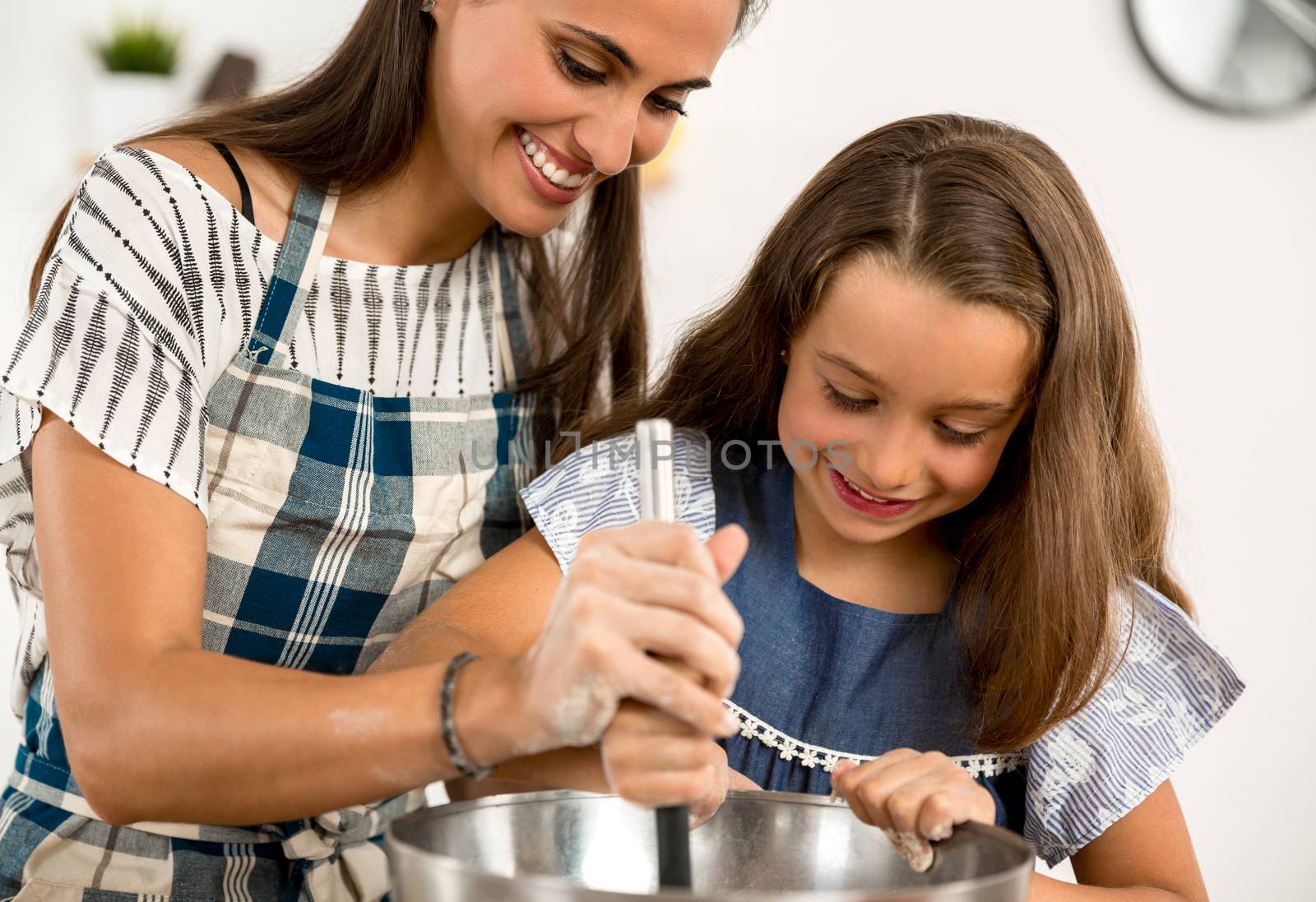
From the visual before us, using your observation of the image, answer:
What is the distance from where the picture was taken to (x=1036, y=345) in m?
0.96

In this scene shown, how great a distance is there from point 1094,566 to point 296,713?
2.07 ft

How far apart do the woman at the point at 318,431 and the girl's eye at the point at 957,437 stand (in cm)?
32

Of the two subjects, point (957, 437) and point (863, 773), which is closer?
point (863, 773)

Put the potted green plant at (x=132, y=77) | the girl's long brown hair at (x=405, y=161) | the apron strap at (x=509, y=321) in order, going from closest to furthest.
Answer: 1. the girl's long brown hair at (x=405, y=161)
2. the apron strap at (x=509, y=321)
3. the potted green plant at (x=132, y=77)

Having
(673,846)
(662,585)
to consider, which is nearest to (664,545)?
(662,585)

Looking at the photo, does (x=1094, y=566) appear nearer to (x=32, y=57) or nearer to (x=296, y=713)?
(x=296, y=713)

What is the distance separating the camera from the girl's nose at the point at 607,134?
3.17 feet

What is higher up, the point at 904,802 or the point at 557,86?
the point at 557,86

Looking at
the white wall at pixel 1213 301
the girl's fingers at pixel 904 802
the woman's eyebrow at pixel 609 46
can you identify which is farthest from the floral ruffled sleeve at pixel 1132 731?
the white wall at pixel 1213 301

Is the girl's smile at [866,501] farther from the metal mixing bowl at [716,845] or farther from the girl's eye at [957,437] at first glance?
the metal mixing bowl at [716,845]

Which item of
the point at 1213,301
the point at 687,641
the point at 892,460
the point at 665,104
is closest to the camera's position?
the point at 687,641

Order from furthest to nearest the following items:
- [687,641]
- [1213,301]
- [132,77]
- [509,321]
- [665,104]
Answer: [132,77] < [1213,301] < [509,321] < [665,104] < [687,641]

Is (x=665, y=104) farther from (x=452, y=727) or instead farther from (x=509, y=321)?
(x=452, y=727)

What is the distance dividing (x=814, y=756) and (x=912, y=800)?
293 millimetres
